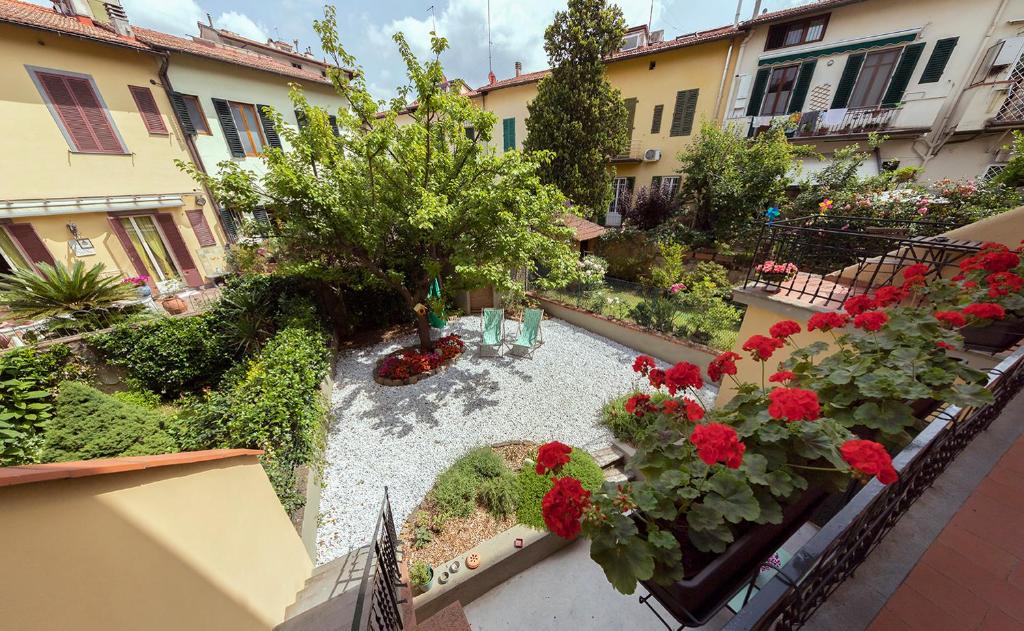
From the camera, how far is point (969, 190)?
6.86 meters

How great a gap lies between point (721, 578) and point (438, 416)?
4.93m

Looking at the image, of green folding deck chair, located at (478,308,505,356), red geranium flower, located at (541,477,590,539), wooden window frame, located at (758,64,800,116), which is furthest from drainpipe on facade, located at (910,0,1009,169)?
red geranium flower, located at (541,477,590,539)

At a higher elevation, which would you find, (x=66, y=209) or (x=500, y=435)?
(x=66, y=209)

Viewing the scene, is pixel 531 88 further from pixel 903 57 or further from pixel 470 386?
pixel 470 386

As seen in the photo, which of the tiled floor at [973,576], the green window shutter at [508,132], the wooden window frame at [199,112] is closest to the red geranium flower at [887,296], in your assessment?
the tiled floor at [973,576]

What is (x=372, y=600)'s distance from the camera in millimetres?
1783

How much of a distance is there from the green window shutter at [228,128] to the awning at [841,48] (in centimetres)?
1783

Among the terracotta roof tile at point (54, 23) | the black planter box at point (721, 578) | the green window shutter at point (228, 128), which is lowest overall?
the black planter box at point (721, 578)

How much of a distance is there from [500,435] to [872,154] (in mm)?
14314

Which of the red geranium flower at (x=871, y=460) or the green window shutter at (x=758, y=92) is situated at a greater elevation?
the green window shutter at (x=758, y=92)

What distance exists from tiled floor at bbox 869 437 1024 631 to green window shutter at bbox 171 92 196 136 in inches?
610

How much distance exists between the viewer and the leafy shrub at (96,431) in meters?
3.75

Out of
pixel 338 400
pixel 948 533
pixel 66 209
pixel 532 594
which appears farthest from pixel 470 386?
pixel 66 209

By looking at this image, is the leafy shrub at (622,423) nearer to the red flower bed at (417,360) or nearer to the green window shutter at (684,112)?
the red flower bed at (417,360)
